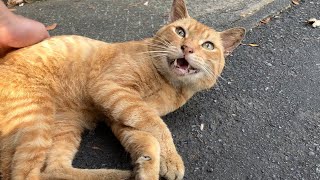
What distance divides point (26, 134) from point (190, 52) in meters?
1.27

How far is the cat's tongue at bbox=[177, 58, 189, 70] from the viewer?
3.22 metres

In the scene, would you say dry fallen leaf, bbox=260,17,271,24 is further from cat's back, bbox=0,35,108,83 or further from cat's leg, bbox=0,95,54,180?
cat's leg, bbox=0,95,54,180

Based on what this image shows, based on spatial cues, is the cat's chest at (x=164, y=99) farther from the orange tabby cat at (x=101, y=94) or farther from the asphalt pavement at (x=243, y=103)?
the asphalt pavement at (x=243, y=103)

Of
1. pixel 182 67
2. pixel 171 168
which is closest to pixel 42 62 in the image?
pixel 182 67

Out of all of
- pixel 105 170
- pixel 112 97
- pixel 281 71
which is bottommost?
pixel 281 71

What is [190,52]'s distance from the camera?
3145 mm

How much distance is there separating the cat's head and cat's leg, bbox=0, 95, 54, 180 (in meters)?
0.91

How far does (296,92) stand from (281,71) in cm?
34

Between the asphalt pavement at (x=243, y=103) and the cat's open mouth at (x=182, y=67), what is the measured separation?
453 mm

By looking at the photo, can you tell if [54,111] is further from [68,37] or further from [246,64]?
[246,64]

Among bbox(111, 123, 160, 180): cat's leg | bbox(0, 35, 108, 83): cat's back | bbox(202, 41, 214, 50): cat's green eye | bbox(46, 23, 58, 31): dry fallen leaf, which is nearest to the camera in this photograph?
bbox(111, 123, 160, 180): cat's leg

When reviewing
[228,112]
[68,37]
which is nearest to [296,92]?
[228,112]

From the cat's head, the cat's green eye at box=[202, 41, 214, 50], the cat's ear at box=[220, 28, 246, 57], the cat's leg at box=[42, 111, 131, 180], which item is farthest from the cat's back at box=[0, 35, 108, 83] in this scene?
the cat's ear at box=[220, 28, 246, 57]

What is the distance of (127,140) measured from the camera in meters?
3.00
